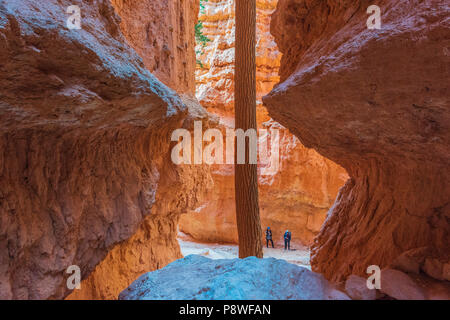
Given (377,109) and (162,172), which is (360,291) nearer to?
(377,109)

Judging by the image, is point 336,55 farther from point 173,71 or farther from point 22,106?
point 173,71

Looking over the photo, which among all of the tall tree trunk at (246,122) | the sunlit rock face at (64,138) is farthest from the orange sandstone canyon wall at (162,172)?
the sunlit rock face at (64,138)

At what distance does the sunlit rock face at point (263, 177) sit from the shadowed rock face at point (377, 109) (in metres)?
8.32

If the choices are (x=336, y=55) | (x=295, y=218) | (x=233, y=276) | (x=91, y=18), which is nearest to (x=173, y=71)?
(x=91, y=18)

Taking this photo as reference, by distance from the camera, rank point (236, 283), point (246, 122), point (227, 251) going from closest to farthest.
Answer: point (236, 283), point (246, 122), point (227, 251)

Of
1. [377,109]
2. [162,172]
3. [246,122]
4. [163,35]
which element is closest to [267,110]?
[377,109]

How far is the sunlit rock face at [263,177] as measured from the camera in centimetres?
1119

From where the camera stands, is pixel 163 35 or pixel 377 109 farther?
pixel 163 35

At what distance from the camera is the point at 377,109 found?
1.64 metres

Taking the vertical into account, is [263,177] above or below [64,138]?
below

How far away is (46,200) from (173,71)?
3.19 metres

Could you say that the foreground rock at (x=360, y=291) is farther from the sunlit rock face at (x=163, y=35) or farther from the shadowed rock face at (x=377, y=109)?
the sunlit rock face at (x=163, y=35)

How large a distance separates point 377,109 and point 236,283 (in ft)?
4.35

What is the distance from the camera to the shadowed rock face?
1.31 m
